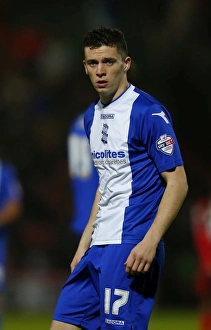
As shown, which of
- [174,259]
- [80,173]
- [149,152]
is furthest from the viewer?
[174,259]

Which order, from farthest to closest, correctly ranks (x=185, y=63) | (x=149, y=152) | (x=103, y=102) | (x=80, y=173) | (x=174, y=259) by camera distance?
1. (x=185, y=63)
2. (x=174, y=259)
3. (x=80, y=173)
4. (x=103, y=102)
5. (x=149, y=152)

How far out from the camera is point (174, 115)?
11273 millimetres

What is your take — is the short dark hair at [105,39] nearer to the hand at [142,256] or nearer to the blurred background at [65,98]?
the hand at [142,256]

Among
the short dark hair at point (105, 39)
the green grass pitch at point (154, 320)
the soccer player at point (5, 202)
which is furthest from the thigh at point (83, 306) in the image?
the green grass pitch at point (154, 320)

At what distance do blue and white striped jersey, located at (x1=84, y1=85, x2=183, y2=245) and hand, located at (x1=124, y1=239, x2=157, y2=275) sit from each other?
0.15 meters

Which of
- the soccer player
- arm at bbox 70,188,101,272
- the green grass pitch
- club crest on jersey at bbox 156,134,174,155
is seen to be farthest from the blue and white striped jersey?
the green grass pitch

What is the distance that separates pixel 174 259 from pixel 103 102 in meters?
6.77

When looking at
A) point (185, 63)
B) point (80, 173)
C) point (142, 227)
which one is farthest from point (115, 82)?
point (185, 63)

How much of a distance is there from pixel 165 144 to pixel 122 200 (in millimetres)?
355

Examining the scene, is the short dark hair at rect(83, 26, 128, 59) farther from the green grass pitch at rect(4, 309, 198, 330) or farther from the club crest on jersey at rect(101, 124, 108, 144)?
the green grass pitch at rect(4, 309, 198, 330)

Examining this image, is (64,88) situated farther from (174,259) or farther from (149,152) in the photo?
(149,152)

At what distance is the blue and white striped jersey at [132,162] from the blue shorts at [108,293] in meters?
0.09

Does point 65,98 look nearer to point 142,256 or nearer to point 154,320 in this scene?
point 154,320

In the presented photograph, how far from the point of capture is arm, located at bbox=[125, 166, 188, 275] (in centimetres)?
369
